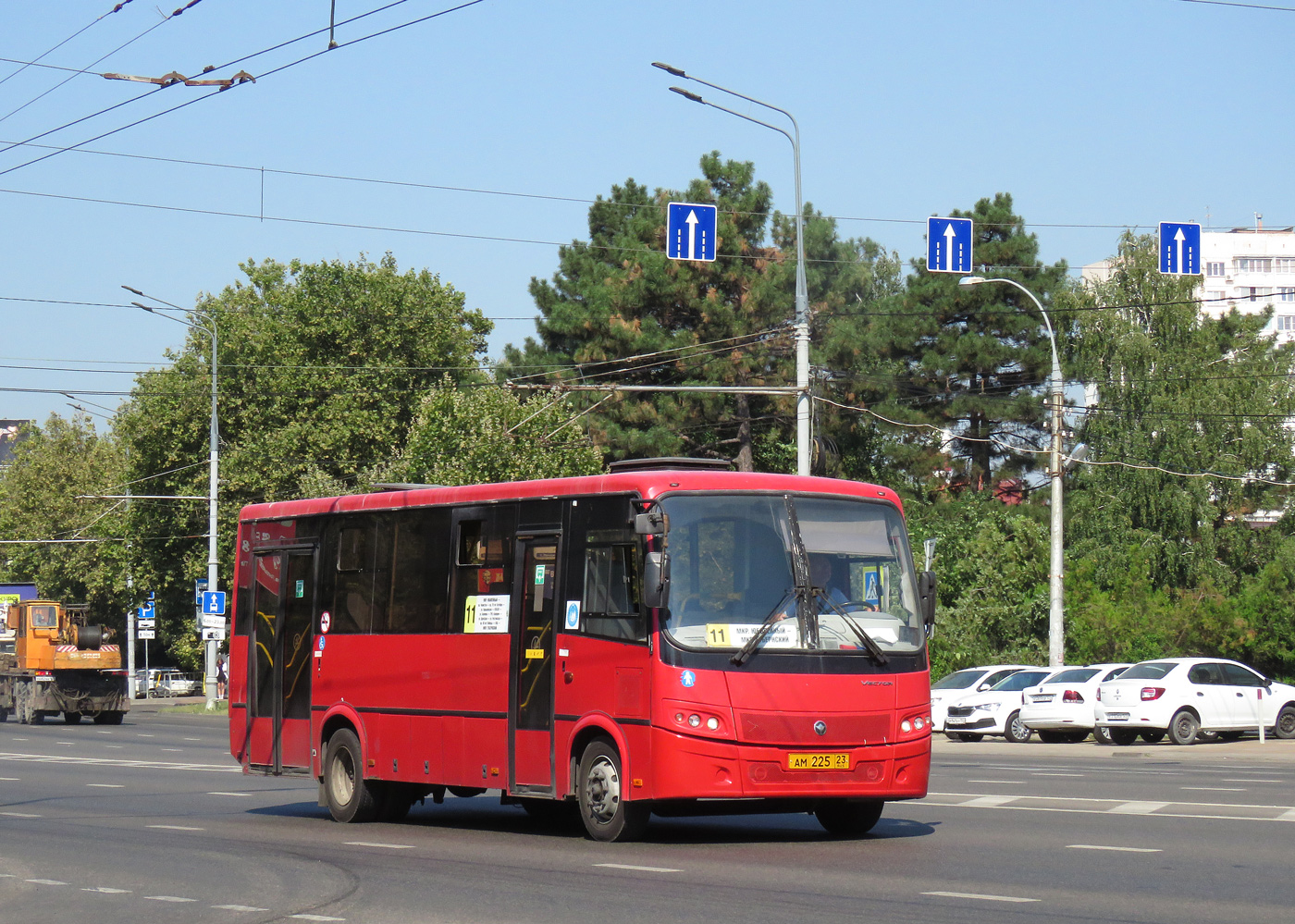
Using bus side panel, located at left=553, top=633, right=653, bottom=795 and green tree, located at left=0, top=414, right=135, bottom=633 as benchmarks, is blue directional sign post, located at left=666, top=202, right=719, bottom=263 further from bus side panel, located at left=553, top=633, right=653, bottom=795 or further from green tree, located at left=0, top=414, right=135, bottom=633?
green tree, located at left=0, top=414, right=135, bottom=633

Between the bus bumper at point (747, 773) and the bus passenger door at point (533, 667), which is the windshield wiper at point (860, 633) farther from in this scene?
the bus passenger door at point (533, 667)

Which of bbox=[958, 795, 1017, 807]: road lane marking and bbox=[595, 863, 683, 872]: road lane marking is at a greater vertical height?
bbox=[595, 863, 683, 872]: road lane marking

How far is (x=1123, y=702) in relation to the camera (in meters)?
30.1

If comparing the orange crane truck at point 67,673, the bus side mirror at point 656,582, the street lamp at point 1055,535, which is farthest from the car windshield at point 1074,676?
the orange crane truck at point 67,673

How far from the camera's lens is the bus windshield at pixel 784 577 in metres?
12.9

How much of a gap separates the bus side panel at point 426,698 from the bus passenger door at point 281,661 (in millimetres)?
439

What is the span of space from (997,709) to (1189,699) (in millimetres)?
4515

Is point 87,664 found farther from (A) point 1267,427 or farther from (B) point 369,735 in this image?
(A) point 1267,427

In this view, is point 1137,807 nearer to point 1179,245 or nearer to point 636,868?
point 636,868

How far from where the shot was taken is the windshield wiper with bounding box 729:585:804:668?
1280 centimetres

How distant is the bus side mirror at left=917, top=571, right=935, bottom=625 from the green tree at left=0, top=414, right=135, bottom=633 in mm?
71898

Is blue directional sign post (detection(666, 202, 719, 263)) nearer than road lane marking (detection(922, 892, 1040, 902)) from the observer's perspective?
No

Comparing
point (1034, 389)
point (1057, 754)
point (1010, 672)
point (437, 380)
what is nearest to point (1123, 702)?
point (1057, 754)

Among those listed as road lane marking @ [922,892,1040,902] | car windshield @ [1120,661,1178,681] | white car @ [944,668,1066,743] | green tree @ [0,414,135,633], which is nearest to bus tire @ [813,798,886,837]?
road lane marking @ [922,892,1040,902]
